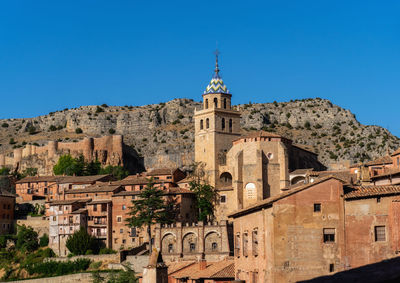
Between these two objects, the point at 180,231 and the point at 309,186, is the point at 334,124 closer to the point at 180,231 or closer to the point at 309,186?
the point at 180,231

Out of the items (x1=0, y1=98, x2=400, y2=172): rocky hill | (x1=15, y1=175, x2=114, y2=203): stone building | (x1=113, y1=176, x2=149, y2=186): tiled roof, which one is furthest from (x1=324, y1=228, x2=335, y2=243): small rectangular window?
(x1=0, y1=98, x2=400, y2=172): rocky hill

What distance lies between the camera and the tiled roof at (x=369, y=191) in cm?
4250

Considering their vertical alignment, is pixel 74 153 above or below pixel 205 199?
above

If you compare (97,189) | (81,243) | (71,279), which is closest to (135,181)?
(97,189)

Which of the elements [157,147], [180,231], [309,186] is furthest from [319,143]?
[309,186]

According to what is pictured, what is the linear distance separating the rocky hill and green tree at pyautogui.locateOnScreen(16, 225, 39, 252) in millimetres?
48074

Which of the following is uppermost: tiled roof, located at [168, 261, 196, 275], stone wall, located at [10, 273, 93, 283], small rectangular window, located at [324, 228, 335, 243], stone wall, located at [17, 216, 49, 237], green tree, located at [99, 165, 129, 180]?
green tree, located at [99, 165, 129, 180]

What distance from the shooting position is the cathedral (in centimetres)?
8719

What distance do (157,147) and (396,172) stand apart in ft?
342

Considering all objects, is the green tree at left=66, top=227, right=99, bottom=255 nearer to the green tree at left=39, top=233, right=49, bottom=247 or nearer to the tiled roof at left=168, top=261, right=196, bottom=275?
the green tree at left=39, top=233, right=49, bottom=247

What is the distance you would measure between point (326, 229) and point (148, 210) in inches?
1733

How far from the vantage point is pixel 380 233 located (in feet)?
140

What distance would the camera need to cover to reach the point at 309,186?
44.2 m

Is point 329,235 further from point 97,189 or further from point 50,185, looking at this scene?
point 50,185
